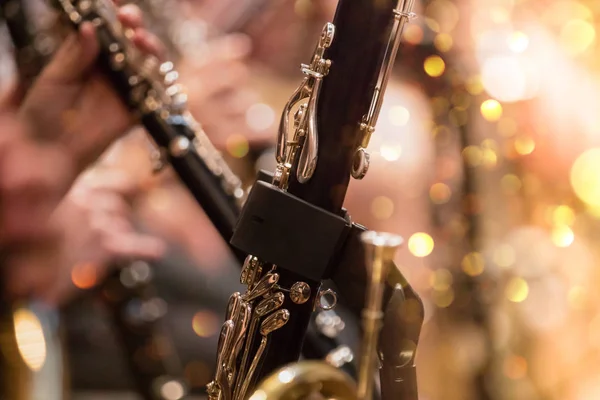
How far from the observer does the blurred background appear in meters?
1.14

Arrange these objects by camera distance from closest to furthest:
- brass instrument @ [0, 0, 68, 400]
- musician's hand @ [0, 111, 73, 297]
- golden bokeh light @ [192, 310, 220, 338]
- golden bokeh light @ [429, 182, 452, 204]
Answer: musician's hand @ [0, 111, 73, 297], brass instrument @ [0, 0, 68, 400], golden bokeh light @ [429, 182, 452, 204], golden bokeh light @ [192, 310, 220, 338]

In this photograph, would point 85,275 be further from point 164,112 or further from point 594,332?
point 594,332

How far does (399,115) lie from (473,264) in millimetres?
367

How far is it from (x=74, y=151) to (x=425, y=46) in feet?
1.84

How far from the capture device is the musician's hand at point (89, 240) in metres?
0.99

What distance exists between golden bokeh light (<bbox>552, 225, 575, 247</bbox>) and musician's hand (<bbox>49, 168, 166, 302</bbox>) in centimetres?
79

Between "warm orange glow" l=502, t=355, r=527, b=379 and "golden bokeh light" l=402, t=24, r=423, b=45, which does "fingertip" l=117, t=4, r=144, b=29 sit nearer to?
"golden bokeh light" l=402, t=24, r=423, b=45

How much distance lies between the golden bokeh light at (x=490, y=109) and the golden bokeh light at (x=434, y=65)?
0.10 metres

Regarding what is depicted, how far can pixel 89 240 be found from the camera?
1007mm

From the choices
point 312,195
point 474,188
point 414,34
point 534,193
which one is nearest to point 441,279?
point 474,188

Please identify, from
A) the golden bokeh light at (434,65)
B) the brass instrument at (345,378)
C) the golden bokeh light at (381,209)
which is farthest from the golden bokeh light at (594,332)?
the brass instrument at (345,378)

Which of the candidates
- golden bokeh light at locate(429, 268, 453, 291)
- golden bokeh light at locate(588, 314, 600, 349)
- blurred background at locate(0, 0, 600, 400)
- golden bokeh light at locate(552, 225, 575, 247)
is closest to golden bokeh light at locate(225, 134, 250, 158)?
blurred background at locate(0, 0, 600, 400)

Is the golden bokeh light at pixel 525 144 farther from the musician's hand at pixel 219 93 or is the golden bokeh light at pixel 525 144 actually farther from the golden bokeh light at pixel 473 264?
the musician's hand at pixel 219 93

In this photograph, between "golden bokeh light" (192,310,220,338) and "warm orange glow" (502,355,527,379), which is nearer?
"warm orange glow" (502,355,527,379)
